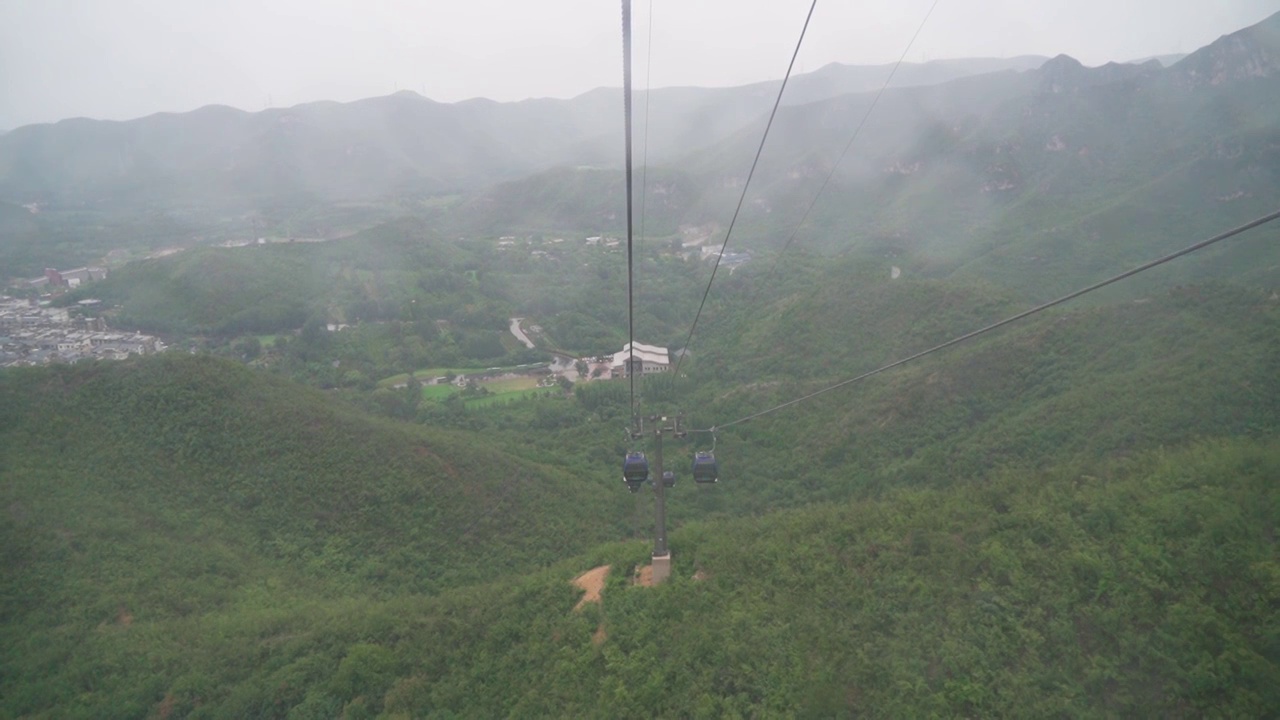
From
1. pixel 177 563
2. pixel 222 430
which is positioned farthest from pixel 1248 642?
pixel 222 430

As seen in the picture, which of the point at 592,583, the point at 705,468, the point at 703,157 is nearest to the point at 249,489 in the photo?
the point at 592,583

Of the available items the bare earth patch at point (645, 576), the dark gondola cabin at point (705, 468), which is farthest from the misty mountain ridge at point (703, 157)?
the bare earth patch at point (645, 576)

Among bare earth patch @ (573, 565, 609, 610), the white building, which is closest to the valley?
bare earth patch @ (573, 565, 609, 610)

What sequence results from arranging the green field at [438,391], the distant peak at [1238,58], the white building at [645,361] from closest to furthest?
the green field at [438,391], the white building at [645,361], the distant peak at [1238,58]

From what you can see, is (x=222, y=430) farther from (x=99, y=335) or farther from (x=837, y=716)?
(x=99, y=335)

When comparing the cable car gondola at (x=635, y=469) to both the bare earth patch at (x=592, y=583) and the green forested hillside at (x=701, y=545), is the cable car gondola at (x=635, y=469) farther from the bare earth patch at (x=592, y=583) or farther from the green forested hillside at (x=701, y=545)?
the bare earth patch at (x=592, y=583)
